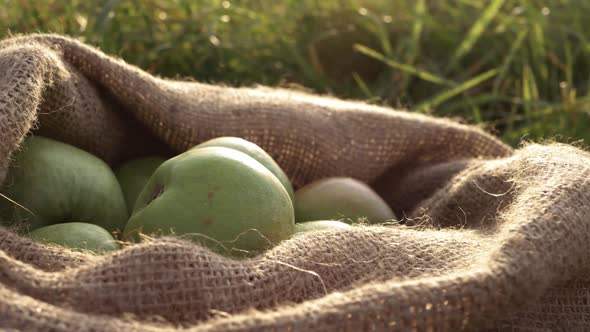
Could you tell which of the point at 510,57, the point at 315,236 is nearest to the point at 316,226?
the point at 315,236

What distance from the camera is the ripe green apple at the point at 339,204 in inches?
68.6

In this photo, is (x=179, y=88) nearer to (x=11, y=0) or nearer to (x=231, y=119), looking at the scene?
(x=231, y=119)

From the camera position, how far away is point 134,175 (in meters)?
1.74

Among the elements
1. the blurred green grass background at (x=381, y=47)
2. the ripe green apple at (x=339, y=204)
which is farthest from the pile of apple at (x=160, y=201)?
the blurred green grass background at (x=381, y=47)

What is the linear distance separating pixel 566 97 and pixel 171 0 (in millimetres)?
1337

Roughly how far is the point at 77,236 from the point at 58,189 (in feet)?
0.49

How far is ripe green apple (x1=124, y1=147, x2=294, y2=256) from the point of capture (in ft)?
4.36

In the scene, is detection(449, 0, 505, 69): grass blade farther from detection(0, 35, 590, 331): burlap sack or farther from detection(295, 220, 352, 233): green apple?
detection(295, 220, 352, 233): green apple

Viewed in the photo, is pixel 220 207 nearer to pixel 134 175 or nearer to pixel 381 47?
pixel 134 175

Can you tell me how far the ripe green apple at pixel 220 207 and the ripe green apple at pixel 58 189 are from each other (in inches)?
6.3

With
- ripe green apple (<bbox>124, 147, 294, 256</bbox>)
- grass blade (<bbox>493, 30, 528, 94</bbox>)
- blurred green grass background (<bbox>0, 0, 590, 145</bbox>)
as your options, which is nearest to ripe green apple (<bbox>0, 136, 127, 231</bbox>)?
ripe green apple (<bbox>124, 147, 294, 256</bbox>)

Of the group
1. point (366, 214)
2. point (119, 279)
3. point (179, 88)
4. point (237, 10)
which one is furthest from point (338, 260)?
point (237, 10)

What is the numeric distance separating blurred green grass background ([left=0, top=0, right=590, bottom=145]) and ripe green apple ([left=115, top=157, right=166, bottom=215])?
65 cm

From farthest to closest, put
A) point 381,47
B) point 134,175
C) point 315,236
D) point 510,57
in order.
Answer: point 381,47 < point 510,57 < point 134,175 < point 315,236
